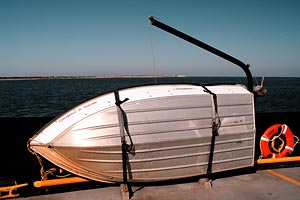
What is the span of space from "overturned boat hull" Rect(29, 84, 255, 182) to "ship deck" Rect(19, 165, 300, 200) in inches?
9.7

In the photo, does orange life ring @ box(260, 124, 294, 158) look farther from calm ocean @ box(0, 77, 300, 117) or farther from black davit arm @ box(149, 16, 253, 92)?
calm ocean @ box(0, 77, 300, 117)

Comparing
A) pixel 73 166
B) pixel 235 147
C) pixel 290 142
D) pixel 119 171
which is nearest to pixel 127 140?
pixel 119 171

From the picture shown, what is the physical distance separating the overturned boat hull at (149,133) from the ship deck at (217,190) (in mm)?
247

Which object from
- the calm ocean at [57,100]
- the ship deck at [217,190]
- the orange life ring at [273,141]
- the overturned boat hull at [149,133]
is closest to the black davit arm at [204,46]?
the overturned boat hull at [149,133]

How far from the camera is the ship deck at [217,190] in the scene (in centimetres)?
353

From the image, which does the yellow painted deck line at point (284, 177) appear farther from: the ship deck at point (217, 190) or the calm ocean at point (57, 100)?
the calm ocean at point (57, 100)

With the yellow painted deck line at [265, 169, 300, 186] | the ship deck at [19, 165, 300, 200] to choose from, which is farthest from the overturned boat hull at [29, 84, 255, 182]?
the yellow painted deck line at [265, 169, 300, 186]

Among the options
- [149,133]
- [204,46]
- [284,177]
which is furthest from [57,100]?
[284,177]

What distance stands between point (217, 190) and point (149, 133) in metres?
1.52

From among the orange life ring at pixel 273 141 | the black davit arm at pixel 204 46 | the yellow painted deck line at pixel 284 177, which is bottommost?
the yellow painted deck line at pixel 284 177

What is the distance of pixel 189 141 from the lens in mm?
3510

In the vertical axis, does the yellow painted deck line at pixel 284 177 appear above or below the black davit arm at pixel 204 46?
below

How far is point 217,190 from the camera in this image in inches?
147

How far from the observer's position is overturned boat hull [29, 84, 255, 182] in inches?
129
